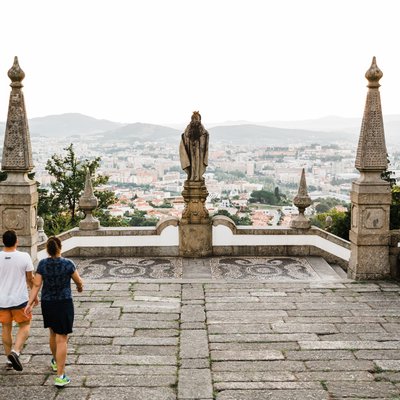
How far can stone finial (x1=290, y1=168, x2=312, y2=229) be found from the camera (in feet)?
36.7

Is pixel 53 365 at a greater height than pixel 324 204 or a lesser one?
greater

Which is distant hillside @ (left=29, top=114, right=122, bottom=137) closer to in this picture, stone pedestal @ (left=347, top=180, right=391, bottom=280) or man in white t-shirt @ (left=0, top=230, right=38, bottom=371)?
stone pedestal @ (left=347, top=180, right=391, bottom=280)

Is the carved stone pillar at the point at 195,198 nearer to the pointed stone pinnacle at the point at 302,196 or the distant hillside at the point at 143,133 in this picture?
the pointed stone pinnacle at the point at 302,196

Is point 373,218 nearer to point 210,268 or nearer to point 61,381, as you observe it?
point 210,268

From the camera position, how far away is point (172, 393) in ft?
16.0

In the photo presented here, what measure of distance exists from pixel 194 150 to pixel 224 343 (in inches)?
215

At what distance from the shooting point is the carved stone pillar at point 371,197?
8.73 meters

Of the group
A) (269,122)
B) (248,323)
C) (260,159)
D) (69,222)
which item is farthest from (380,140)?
(269,122)

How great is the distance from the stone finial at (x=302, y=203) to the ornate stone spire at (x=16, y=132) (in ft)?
16.8

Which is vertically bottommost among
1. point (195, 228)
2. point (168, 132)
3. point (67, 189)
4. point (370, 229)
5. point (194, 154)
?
point (67, 189)

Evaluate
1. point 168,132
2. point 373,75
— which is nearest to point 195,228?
point 373,75

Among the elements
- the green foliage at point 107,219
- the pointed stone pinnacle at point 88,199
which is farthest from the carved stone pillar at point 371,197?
the green foliage at point 107,219

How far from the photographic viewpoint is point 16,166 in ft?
28.3

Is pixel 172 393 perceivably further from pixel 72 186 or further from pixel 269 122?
pixel 269 122
